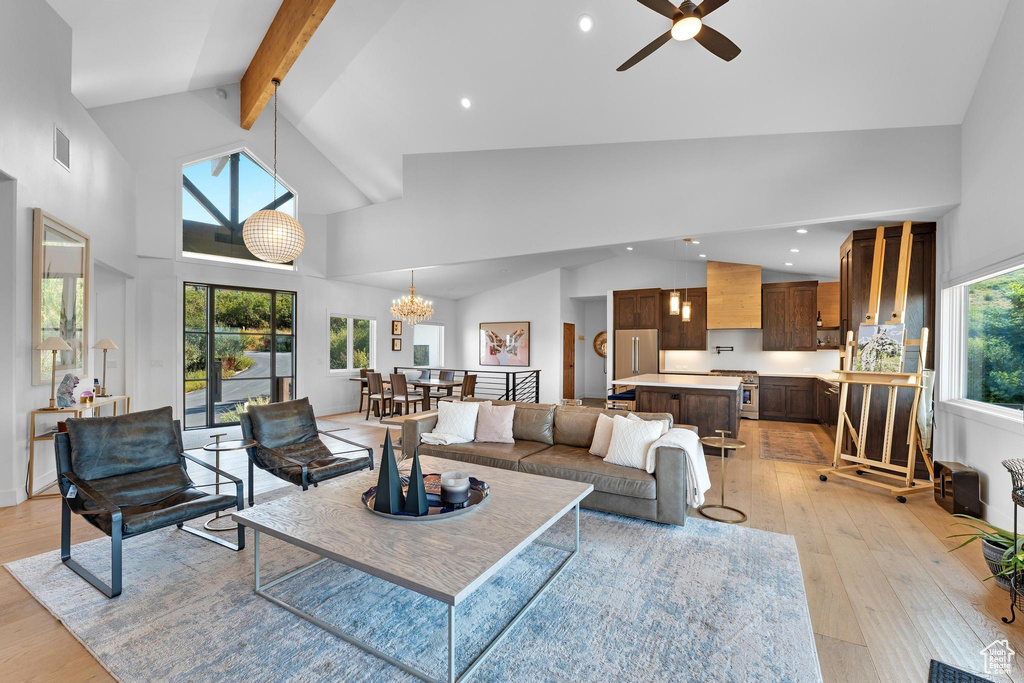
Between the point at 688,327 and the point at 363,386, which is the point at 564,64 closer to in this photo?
the point at 688,327

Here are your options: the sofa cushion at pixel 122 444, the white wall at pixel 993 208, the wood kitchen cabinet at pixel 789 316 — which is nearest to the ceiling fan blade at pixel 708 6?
the white wall at pixel 993 208

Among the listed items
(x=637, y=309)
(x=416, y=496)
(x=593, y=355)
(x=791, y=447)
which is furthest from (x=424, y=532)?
(x=593, y=355)

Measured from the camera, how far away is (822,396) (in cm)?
744

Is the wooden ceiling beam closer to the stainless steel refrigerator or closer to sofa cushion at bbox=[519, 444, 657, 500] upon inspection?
sofa cushion at bbox=[519, 444, 657, 500]

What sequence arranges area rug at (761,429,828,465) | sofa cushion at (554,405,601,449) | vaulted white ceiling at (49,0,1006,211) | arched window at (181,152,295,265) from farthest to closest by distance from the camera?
arched window at (181,152,295,265) → area rug at (761,429,828,465) → sofa cushion at (554,405,601,449) → vaulted white ceiling at (49,0,1006,211)

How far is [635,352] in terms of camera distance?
9.26m

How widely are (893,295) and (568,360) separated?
21.5ft

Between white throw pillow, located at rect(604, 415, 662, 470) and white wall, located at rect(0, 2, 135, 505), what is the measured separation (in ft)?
15.5

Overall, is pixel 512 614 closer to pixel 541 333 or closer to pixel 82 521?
pixel 82 521

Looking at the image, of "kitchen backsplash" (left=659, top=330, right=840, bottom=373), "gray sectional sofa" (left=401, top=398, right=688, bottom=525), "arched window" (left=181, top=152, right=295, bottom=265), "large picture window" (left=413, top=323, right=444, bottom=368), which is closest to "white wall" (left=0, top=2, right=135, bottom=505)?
"arched window" (left=181, top=152, right=295, bottom=265)

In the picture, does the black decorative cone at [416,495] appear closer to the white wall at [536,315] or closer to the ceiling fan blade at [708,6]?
the ceiling fan blade at [708,6]

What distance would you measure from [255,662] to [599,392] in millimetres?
10178

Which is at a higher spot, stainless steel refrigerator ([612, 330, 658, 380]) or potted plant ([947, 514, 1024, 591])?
stainless steel refrigerator ([612, 330, 658, 380])

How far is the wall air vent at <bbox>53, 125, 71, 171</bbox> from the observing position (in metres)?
4.08
